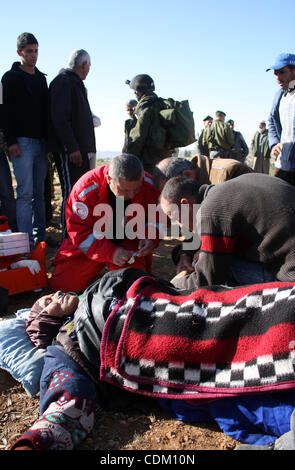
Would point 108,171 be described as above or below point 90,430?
above

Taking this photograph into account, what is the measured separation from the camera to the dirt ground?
1895 millimetres

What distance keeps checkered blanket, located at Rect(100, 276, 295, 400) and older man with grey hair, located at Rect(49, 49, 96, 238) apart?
2.63m

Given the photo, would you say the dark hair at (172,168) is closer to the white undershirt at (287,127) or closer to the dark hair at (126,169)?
the dark hair at (126,169)

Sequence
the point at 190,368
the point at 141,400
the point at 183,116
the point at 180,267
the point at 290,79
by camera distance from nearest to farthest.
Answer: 1. the point at 190,368
2. the point at 141,400
3. the point at 180,267
4. the point at 290,79
5. the point at 183,116

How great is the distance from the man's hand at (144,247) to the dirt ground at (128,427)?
1513 mm

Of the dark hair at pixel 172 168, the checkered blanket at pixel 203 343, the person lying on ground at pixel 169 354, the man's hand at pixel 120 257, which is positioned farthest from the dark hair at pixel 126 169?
the checkered blanket at pixel 203 343

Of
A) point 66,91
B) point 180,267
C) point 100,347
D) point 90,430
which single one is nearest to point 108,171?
point 180,267

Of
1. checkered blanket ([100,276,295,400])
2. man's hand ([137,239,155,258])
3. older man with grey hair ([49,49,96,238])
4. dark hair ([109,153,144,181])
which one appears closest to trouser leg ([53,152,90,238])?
older man with grey hair ([49,49,96,238])

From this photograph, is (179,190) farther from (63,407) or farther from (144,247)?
(63,407)

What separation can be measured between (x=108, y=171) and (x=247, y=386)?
2.15 meters

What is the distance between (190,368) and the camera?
1896 millimetres

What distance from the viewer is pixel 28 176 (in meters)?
4.43

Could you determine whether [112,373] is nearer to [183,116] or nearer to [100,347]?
[100,347]

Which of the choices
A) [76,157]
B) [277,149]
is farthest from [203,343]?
[277,149]
